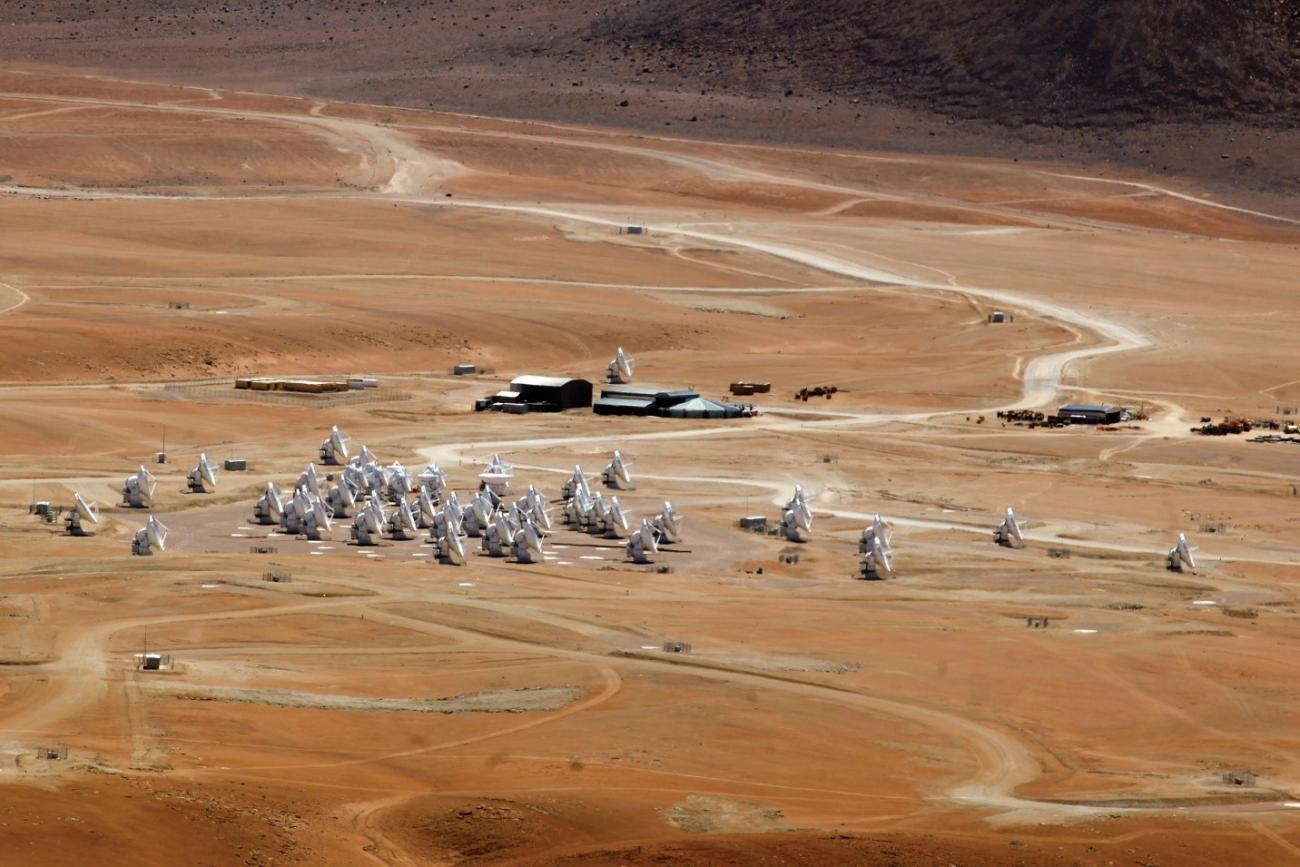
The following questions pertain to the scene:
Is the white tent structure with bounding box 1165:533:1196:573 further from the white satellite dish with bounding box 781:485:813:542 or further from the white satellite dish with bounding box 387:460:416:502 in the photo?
the white satellite dish with bounding box 387:460:416:502

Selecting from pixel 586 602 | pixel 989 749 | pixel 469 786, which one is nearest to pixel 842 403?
pixel 586 602

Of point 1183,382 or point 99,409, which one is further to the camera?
point 1183,382

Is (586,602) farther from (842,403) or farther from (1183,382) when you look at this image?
(1183,382)

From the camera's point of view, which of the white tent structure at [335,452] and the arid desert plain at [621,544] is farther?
the white tent structure at [335,452]

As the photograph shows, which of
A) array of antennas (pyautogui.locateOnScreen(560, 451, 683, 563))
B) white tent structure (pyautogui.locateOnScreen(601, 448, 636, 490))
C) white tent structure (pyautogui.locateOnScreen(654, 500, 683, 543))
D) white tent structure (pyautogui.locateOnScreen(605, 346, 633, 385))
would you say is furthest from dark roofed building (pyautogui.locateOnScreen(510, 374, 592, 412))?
white tent structure (pyautogui.locateOnScreen(654, 500, 683, 543))

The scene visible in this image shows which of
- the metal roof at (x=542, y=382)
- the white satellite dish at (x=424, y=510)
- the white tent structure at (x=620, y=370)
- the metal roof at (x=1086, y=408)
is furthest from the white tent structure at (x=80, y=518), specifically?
the metal roof at (x=1086, y=408)

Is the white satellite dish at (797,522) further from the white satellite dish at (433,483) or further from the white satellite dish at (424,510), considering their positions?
the white satellite dish at (433,483)

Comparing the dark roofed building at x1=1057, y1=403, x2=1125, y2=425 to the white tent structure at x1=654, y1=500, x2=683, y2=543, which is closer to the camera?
the white tent structure at x1=654, y1=500, x2=683, y2=543
